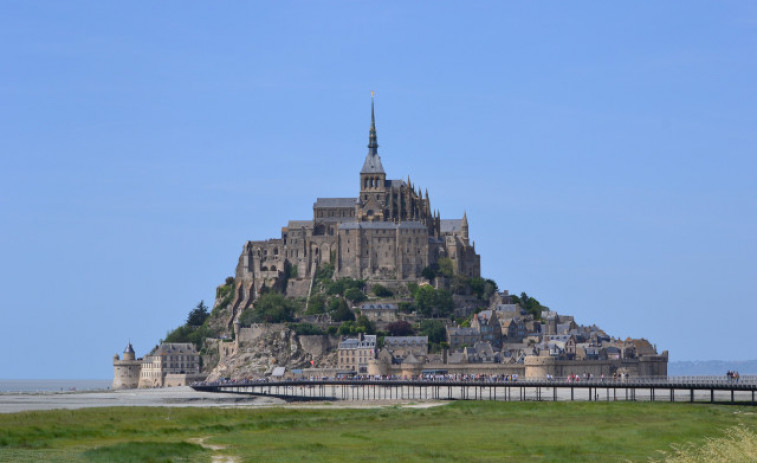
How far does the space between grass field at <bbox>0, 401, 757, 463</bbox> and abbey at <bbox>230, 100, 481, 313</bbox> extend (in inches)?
3058

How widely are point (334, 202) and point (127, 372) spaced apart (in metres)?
39.2

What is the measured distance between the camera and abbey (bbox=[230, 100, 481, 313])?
183 metres

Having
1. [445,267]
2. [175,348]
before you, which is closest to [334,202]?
[445,267]

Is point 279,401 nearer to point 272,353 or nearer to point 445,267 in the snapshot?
point 272,353

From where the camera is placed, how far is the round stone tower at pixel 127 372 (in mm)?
182000

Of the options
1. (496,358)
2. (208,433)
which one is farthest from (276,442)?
(496,358)

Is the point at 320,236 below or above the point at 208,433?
above

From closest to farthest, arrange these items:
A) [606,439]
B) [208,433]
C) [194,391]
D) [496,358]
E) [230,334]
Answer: [606,439], [208,433], [194,391], [496,358], [230,334]

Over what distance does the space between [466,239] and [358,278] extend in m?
17.9

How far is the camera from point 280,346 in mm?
170000

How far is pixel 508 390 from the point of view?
136 meters

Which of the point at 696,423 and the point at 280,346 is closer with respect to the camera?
the point at 696,423

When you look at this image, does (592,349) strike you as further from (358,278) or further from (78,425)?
(78,425)

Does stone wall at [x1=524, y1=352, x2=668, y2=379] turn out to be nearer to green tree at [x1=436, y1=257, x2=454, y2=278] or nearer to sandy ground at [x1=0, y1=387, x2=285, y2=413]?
green tree at [x1=436, y1=257, x2=454, y2=278]
